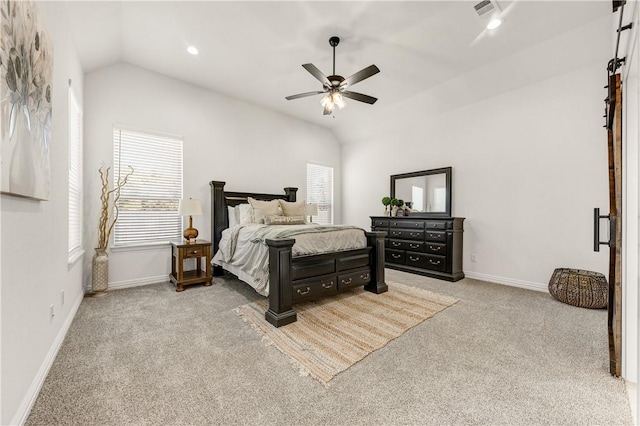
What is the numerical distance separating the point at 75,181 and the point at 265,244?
2.42m

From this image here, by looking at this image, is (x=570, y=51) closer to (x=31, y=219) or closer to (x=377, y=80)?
(x=377, y=80)

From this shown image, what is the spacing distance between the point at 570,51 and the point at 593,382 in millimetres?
3601

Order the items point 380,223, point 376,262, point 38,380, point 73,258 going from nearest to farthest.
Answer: point 38,380, point 73,258, point 376,262, point 380,223

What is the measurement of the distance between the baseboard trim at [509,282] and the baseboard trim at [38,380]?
4.94m

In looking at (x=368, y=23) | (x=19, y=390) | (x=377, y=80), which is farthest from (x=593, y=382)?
(x=377, y=80)

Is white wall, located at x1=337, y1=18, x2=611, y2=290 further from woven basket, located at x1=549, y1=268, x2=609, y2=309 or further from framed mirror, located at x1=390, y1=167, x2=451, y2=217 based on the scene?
woven basket, located at x1=549, y1=268, x2=609, y2=309

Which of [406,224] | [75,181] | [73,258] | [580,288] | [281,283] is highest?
[75,181]

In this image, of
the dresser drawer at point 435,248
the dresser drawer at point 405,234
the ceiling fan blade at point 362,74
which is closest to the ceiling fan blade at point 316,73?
the ceiling fan blade at point 362,74

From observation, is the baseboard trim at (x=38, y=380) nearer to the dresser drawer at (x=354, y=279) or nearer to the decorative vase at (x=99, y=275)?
the decorative vase at (x=99, y=275)

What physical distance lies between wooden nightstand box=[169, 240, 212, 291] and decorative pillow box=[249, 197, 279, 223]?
0.82 m

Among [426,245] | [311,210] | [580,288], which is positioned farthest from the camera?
[311,210]

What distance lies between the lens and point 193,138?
437cm

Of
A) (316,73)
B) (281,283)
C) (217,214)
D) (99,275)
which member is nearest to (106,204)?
(99,275)

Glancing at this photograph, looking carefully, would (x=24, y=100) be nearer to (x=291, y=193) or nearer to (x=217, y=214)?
(x=217, y=214)
